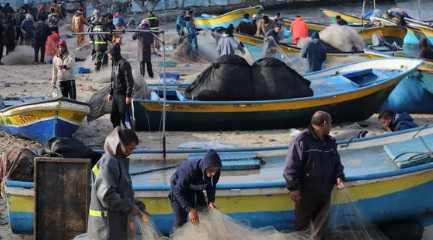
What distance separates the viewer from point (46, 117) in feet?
38.2

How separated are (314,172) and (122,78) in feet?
17.3

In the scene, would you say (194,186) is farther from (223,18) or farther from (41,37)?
(223,18)

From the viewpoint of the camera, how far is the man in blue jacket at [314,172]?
7152 mm

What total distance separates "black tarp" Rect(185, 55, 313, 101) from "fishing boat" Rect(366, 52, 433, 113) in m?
2.53

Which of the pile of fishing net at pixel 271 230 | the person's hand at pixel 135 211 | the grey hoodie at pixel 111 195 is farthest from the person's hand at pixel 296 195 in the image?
the grey hoodie at pixel 111 195

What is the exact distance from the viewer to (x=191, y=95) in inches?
536

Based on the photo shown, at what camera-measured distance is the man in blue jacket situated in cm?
715

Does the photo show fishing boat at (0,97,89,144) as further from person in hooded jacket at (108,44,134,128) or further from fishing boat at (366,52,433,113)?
fishing boat at (366,52,433,113)

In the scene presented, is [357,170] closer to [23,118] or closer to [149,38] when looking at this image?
[23,118]

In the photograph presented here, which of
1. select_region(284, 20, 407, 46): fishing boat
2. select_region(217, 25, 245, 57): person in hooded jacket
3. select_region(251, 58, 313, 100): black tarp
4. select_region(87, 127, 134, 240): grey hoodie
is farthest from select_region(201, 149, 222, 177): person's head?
select_region(284, 20, 407, 46): fishing boat

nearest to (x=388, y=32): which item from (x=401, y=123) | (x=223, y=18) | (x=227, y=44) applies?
(x=223, y=18)

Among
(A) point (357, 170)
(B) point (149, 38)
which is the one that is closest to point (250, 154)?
(A) point (357, 170)

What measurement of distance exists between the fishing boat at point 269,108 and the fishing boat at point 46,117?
1.42m

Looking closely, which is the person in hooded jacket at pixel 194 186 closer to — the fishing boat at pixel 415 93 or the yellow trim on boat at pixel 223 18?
the fishing boat at pixel 415 93
